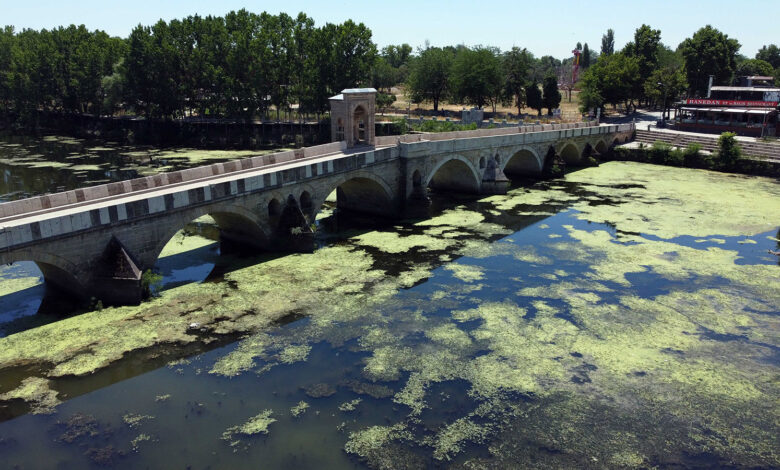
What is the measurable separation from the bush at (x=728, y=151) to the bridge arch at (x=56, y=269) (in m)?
53.8

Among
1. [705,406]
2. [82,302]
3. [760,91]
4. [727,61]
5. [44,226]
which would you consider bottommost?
[705,406]

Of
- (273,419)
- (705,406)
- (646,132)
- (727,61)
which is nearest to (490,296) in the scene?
(705,406)

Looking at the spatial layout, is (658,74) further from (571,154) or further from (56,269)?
(56,269)

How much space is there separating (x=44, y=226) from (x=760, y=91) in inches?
2823

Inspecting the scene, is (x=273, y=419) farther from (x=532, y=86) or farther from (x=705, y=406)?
(x=532, y=86)

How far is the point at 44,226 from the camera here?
18.7 m

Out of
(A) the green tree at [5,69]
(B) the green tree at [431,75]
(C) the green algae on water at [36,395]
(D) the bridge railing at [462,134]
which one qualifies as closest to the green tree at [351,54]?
(B) the green tree at [431,75]

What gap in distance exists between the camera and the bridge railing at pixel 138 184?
2083 cm

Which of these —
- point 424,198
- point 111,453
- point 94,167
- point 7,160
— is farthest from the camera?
point 7,160

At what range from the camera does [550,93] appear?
7625cm

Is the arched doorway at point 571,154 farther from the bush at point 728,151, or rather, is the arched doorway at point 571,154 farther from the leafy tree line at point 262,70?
the leafy tree line at point 262,70

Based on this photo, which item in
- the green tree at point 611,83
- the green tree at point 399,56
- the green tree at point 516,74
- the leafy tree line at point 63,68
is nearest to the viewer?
the green tree at point 611,83

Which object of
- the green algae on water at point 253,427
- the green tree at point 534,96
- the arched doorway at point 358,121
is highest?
the green tree at point 534,96

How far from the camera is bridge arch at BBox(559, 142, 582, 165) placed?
5375 centimetres
